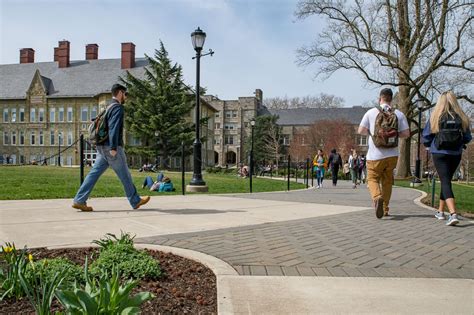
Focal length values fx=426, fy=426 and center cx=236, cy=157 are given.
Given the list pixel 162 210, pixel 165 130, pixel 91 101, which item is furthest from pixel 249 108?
pixel 162 210

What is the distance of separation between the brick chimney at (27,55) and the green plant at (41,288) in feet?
274

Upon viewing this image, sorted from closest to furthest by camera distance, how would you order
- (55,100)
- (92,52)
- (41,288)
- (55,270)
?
(41,288), (55,270), (55,100), (92,52)

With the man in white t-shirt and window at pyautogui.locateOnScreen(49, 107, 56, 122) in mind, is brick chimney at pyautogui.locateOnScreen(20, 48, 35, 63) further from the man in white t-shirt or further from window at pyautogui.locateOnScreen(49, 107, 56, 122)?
the man in white t-shirt

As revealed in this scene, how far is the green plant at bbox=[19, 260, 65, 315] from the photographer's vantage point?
2.17 meters

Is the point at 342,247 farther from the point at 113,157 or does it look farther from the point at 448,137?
the point at 113,157

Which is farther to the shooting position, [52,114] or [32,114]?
[32,114]

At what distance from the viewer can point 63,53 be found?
71125 mm

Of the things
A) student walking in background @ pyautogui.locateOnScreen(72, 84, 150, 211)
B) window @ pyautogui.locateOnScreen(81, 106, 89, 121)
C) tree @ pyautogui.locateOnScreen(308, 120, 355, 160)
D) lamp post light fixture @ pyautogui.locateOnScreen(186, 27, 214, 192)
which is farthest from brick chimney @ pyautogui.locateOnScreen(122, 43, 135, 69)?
student walking in background @ pyautogui.locateOnScreen(72, 84, 150, 211)

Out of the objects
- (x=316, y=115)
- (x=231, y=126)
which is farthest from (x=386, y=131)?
(x=231, y=126)

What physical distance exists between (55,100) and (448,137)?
72110 millimetres

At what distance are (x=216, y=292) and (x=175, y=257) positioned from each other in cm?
97

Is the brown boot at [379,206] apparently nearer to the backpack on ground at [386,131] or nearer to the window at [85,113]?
the backpack on ground at [386,131]

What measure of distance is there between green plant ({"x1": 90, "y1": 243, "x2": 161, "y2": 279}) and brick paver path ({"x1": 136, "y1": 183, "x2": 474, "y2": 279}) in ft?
2.43

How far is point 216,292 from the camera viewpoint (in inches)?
116
